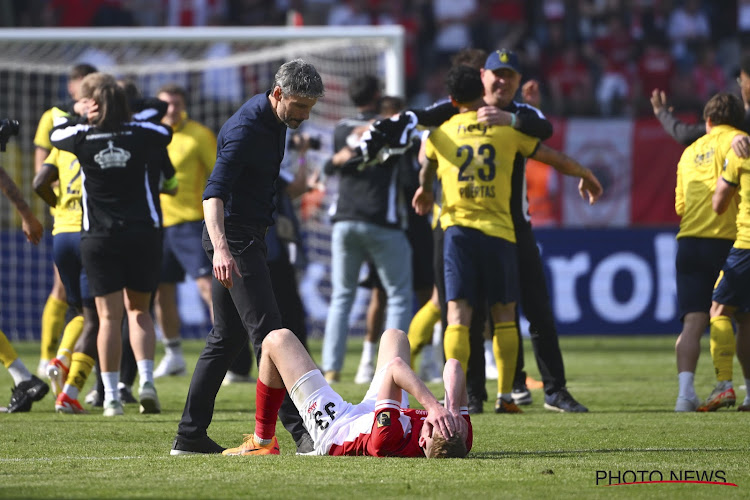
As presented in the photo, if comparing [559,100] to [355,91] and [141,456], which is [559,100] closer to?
[355,91]

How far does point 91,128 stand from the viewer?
7.57m

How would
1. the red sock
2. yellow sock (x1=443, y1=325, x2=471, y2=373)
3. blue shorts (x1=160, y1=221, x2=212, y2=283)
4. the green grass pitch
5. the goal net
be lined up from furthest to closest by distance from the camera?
the goal net
blue shorts (x1=160, y1=221, x2=212, y2=283)
yellow sock (x1=443, y1=325, x2=471, y2=373)
the red sock
the green grass pitch

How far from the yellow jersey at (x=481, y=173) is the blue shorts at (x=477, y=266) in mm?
65

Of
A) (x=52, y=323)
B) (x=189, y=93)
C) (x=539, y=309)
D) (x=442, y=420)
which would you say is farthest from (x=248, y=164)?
(x=189, y=93)

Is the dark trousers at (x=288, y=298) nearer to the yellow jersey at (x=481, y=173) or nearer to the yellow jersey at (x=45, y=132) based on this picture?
the yellow jersey at (x=481, y=173)

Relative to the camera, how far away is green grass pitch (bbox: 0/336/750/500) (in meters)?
4.70

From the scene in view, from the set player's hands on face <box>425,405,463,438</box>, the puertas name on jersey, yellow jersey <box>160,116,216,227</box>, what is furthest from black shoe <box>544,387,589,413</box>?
yellow jersey <box>160,116,216,227</box>

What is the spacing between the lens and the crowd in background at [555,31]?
20.3 metres

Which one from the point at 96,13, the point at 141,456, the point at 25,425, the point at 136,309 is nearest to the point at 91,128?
the point at 136,309

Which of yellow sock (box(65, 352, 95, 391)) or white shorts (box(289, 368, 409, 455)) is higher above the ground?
white shorts (box(289, 368, 409, 455))

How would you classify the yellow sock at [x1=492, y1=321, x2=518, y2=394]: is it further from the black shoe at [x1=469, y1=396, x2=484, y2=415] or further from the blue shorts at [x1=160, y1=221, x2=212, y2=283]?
the blue shorts at [x1=160, y1=221, x2=212, y2=283]

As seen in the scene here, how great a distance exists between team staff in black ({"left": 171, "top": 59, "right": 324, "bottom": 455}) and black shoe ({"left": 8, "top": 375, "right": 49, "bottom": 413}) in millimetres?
2342

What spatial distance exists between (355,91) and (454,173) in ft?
8.76

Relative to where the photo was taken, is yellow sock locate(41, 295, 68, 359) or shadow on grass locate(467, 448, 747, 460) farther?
yellow sock locate(41, 295, 68, 359)
